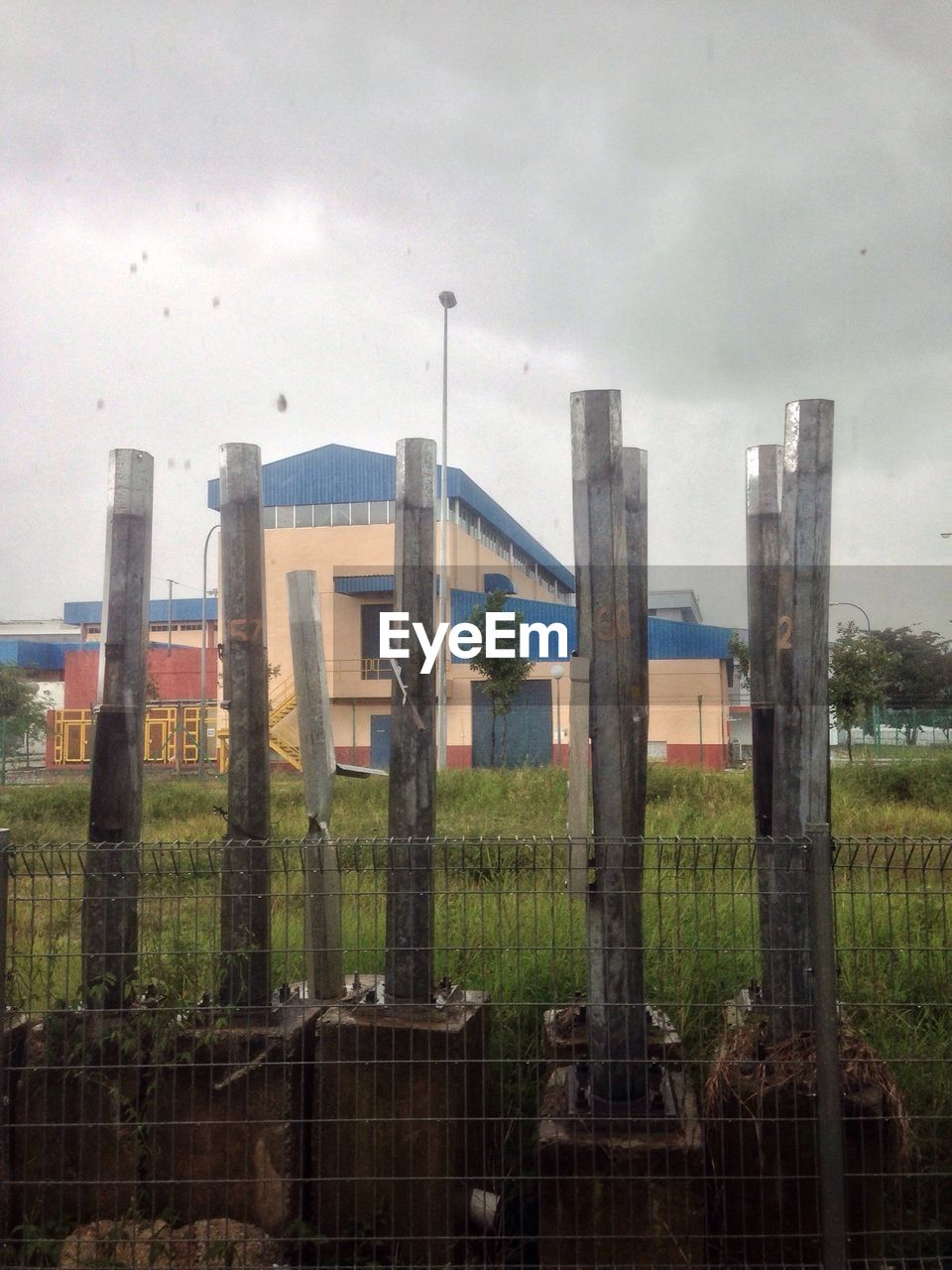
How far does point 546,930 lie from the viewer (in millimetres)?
4910

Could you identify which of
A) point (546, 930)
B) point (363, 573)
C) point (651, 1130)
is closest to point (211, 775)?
point (363, 573)

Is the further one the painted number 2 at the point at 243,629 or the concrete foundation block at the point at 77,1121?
the painted number 2 at the point at 243,629

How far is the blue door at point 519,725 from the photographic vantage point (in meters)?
14.5

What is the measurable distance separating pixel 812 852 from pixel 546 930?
7.15 ft

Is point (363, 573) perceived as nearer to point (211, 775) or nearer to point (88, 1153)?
point (211, 775)

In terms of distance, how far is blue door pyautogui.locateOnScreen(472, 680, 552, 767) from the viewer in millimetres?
14484

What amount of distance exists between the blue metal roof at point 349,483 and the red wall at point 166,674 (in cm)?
779

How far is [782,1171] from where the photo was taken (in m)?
3.07

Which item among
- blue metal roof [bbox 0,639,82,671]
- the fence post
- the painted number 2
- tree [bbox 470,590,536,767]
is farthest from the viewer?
blue metal roof [bbox 0,639,82,671]

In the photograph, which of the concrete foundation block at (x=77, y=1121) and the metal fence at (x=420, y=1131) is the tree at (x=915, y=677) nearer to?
the metal fence at (x=420, y=1131)

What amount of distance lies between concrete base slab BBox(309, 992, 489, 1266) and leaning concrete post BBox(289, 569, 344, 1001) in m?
0.30

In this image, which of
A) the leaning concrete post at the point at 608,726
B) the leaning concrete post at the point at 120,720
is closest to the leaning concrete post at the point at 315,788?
the leaning concrete post at the point at 120,720

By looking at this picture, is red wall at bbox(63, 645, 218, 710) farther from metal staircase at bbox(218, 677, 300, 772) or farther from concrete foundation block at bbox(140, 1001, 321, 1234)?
concrete foundation block at bbox(140, 1001, 321, 1234)

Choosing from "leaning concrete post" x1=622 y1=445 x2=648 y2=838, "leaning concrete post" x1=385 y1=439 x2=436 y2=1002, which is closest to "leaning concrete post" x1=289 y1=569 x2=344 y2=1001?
"leaning concrete post" x1=385 y1=439 x2=436 y2=1002
